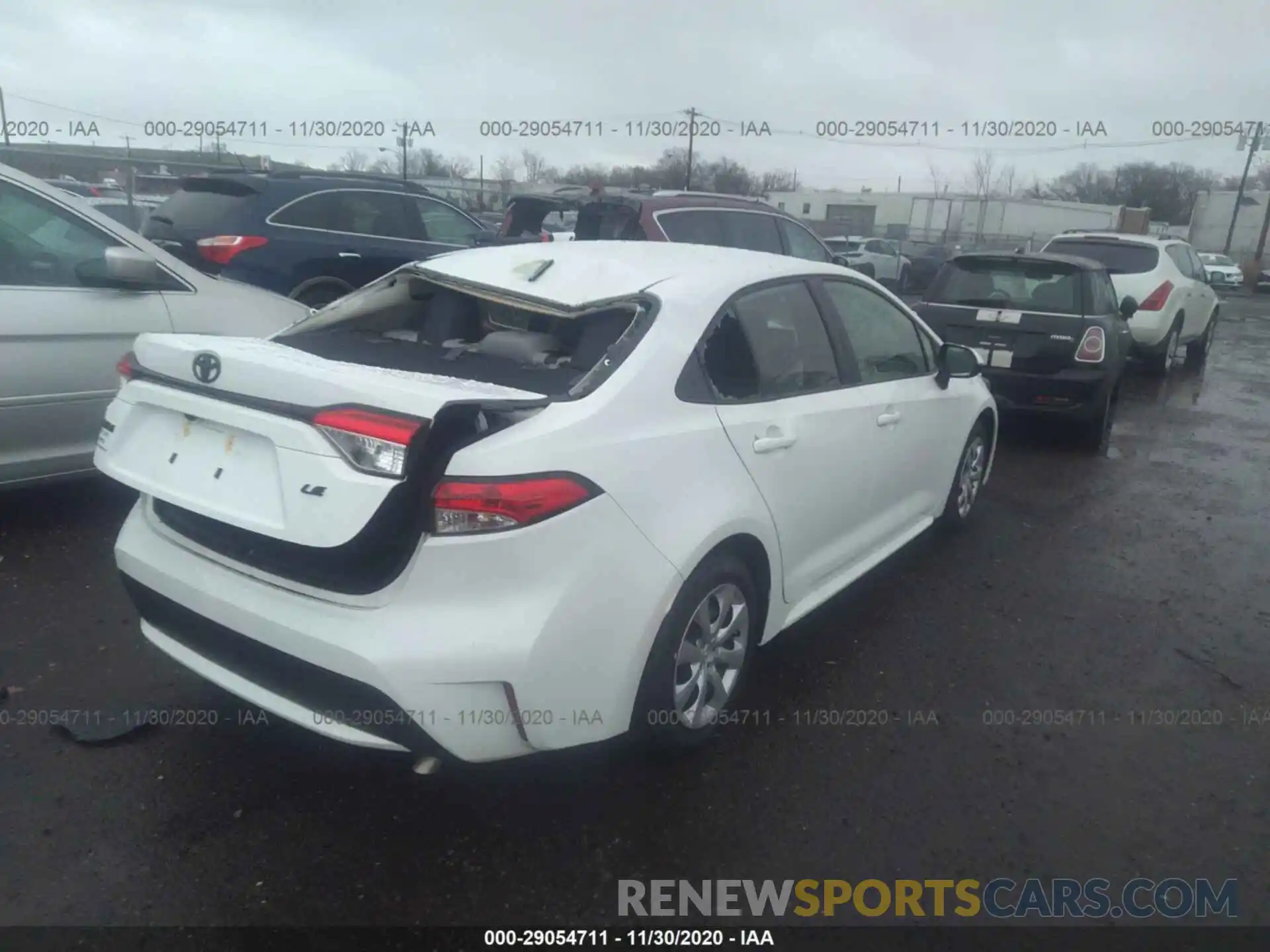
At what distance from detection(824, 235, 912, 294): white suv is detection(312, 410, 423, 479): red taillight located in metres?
15.8

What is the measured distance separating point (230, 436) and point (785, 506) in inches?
71.3

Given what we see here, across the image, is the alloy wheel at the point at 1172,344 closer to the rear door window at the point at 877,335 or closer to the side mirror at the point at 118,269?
the rear door window at the point at 877,335

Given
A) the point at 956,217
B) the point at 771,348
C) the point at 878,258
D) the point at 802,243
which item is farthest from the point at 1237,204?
the point at 771,348

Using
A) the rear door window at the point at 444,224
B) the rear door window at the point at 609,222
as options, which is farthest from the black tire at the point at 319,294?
the rear door window at the point at 609,222

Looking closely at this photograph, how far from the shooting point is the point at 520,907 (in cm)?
250

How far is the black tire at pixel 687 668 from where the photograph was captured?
2.78m

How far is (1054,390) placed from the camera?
7.38 metres

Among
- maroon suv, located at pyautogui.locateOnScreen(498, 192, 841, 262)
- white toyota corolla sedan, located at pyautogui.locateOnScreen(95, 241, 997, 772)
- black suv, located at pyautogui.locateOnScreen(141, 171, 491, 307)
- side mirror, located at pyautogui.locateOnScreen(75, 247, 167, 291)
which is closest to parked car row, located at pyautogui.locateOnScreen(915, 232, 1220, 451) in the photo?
maroon suv, located at pyautogui.locateOnScreen(498, 192, 841, 262)

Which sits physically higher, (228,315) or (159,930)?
(228,315)

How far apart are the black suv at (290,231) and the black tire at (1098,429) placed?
5847 millimetres

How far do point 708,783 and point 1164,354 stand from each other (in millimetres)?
11103

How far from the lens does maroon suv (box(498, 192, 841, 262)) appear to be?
814 centimetres

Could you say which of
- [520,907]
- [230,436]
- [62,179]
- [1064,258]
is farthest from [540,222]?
[62,179]

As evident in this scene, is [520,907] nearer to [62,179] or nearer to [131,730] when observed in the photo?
[131,730]
